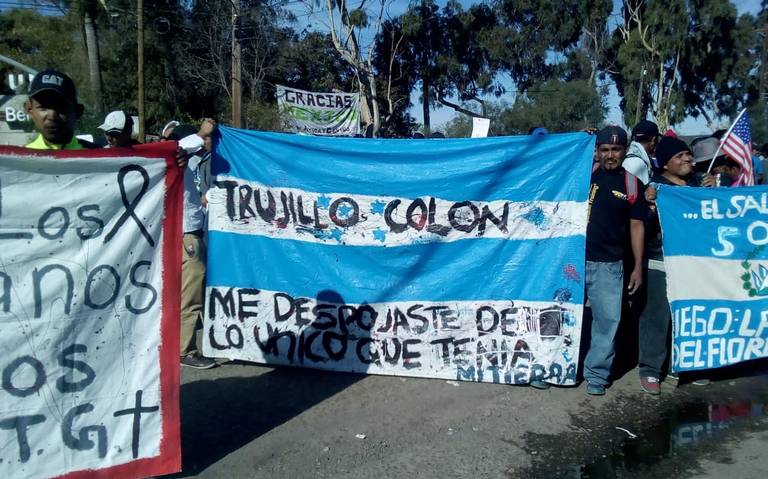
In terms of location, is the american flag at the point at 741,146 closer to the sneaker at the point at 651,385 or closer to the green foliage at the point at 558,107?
the sneaker at the point at 651,385

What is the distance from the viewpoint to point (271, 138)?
4539 millimetres

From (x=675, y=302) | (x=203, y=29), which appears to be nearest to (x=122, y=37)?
(x=203, y=29)

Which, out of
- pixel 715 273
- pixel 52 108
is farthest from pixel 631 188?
pixel 52 108

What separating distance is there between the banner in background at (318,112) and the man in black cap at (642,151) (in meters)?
11.0

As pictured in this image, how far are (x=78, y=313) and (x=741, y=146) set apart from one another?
5.30 meters

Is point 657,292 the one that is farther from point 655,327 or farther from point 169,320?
point 169,320

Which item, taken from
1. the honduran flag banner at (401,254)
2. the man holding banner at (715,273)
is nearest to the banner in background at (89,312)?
the honduran flag banner at (401,254)

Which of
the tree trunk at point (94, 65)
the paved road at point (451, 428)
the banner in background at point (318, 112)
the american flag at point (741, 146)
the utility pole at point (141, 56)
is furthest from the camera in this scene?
the tree trunk at point (94, 65)

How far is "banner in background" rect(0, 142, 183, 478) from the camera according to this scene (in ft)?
8.74

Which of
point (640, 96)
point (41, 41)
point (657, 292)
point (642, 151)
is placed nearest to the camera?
point (657, 292)

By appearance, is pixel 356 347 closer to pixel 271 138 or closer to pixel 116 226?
pixel 271 138

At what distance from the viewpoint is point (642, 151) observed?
5266 mm

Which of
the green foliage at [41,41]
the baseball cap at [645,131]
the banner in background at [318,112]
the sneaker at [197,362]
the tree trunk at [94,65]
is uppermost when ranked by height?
the green foliage at [41,41]

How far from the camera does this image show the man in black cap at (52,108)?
291 cm
